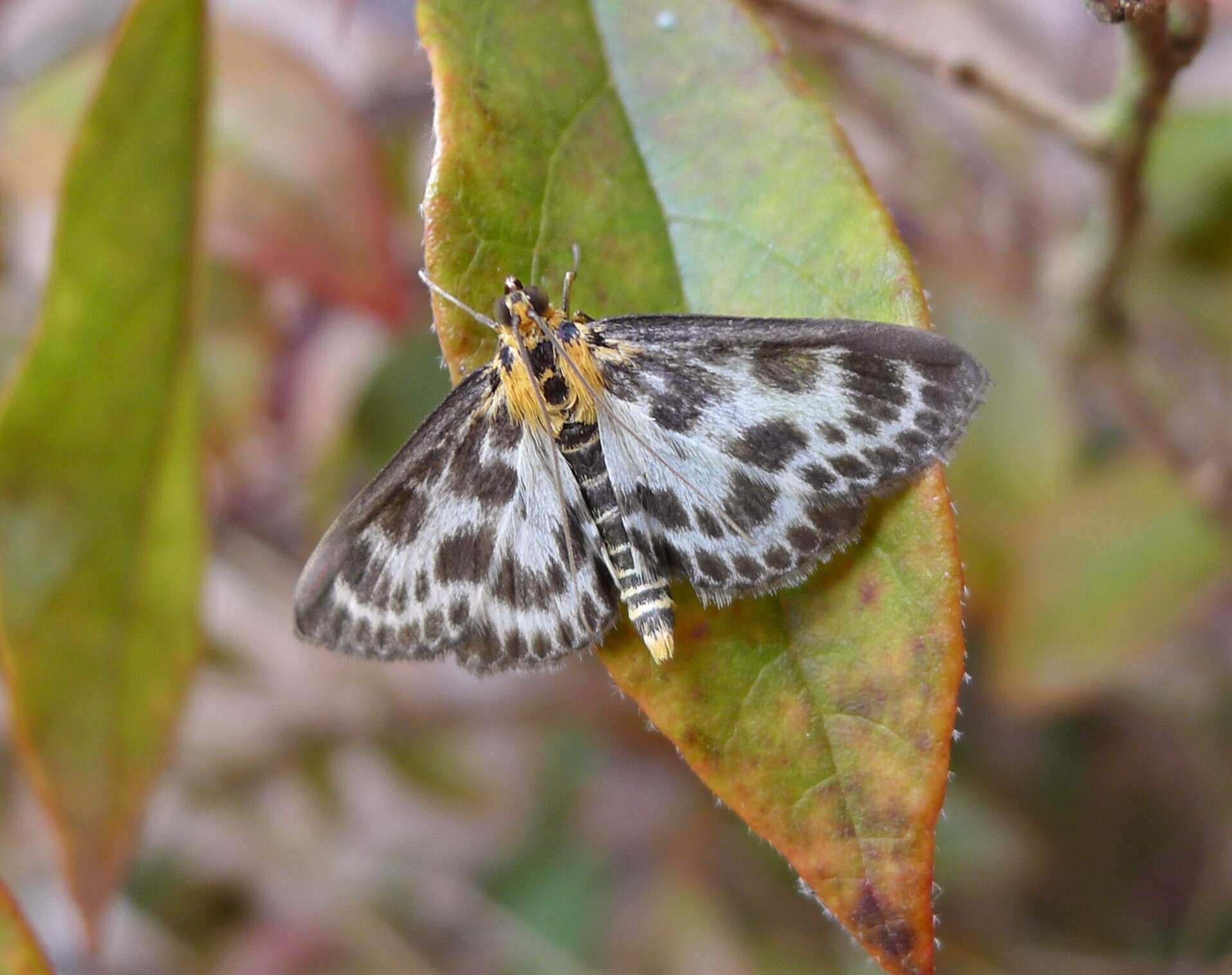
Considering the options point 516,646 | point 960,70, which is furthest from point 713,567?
point 960,70

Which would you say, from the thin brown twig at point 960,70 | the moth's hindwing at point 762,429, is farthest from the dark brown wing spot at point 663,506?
the thin brown twig at point 960,70

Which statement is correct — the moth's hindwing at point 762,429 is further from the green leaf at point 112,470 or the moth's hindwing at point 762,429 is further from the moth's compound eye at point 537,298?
the green leaf at point 112,470

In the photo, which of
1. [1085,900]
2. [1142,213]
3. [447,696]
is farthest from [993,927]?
[1142,213]

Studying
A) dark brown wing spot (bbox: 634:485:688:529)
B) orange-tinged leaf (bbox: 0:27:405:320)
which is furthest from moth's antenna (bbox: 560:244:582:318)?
orange-tinged leaf (bbox: 0:27:405:320)

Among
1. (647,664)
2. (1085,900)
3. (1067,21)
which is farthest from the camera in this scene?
(1067,21)

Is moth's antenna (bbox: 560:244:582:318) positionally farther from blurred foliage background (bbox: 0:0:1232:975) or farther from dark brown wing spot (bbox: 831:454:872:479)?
blurred foliage background (bbox: 0:0:1232:975)

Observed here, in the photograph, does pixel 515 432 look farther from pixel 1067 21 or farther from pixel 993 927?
pixel 1067 21
